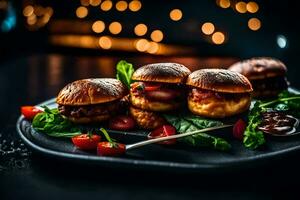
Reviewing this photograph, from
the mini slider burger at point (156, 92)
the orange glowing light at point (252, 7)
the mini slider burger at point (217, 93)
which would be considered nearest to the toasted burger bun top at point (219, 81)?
the mini slider burger at point (217, 93)

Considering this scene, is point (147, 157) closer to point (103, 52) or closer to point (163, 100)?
point (163, 100)

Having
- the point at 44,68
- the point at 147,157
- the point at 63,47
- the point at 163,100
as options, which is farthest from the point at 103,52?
the point at 147,157

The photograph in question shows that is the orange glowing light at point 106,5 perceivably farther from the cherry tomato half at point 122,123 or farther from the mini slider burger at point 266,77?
the cherry tomato half at point 122,123

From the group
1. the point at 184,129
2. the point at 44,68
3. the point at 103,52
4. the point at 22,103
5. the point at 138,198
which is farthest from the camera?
the point at 103,52

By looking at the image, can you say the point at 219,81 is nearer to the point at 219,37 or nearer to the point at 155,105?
the point at 155,105

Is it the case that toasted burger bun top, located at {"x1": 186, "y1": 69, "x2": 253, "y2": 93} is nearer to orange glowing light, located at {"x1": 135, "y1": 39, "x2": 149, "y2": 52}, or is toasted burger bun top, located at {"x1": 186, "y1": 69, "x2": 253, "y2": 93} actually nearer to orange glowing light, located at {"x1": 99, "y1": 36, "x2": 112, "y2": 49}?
orange glowing light, located at {"x1": 135, "y1": 39, "x2": 149, "y2": 52}

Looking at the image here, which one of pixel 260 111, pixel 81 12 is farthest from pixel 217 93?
pixel 81 12

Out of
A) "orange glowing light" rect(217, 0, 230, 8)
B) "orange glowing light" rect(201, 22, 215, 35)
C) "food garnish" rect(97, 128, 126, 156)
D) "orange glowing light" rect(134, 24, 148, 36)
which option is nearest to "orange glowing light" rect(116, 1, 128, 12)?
"orange glowing light" rect(134, 24, 148, 36)
